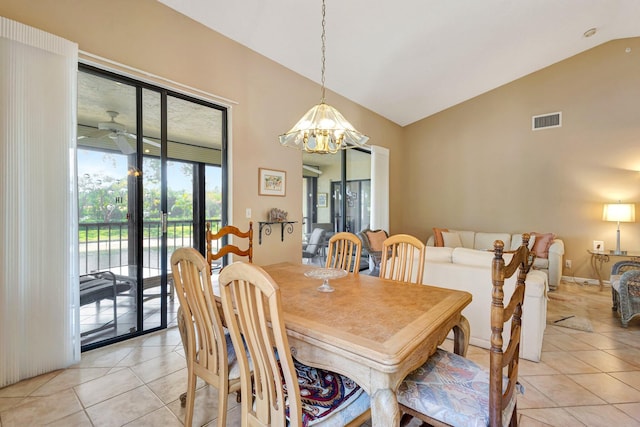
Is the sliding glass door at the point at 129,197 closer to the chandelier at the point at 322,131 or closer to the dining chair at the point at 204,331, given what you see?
the chandelier at the point at 322,131

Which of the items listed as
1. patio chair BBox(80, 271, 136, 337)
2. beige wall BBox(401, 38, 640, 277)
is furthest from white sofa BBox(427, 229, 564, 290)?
patio chair BBox(80, 271, 136, 337)

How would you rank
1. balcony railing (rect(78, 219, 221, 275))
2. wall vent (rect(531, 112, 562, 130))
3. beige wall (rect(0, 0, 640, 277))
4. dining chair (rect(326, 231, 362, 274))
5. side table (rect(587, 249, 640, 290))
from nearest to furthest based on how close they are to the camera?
1. dining chair (rect(326, 231, 362, 274))
2. balcony railing (rect(78, 219, 221, 275))
3. beige wall (rect(0, 0, 640, 277))
4. side table (rect(587, 249, 640, 290))
5. wall vent (rect(531, 112, 562, 130))

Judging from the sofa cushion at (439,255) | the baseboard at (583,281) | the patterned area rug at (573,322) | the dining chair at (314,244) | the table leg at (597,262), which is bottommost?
the patterned area rug at (573,322)

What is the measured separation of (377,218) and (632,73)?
14.7ft

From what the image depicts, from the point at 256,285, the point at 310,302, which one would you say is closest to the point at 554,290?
the point at 310,302

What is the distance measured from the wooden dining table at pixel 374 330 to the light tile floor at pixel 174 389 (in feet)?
2.56

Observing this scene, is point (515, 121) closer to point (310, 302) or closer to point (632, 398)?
point (632, 398)

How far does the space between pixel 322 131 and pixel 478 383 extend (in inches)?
66.6

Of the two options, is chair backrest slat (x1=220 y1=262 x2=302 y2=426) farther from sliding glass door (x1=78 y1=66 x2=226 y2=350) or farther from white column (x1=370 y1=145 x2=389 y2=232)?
white column (x1=370 y1=145 x2=389 y2=232)

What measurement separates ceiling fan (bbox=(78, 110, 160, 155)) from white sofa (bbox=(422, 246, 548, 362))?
9.74 ft

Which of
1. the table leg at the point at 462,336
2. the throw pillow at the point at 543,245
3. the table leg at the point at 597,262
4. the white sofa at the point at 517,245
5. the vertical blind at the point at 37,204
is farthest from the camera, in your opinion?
the table leg at the point at 597,262

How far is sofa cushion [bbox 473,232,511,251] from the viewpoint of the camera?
5516mm

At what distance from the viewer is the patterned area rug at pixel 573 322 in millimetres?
3207

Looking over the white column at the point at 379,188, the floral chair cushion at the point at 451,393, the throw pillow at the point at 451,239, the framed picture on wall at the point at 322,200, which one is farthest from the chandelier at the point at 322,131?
the framed picture on wall at the point at 322,200
